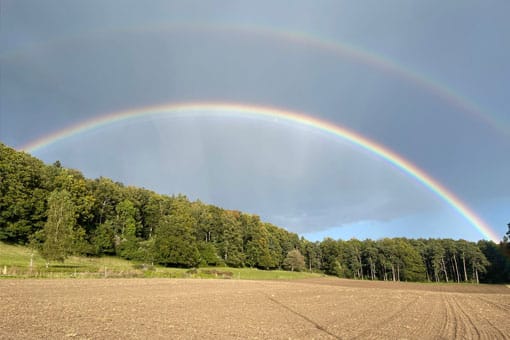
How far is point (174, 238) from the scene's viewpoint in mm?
86562

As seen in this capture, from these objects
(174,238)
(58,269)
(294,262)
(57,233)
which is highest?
(174,238)

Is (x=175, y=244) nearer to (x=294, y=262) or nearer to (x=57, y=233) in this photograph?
(x=57, y=233)

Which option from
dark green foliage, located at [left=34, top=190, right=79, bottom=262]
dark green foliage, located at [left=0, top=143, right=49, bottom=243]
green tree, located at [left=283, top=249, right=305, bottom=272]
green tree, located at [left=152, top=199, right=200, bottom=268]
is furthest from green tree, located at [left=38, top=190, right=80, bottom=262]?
green tree, located at [left=283, top=249, right=305, bottom=272]

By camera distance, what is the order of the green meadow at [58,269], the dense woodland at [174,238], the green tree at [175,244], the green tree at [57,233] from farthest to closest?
the green tree at [175,244] < the dense woodland at [174,238] < the green tree at [57,233] < the green meadow at [58,269]

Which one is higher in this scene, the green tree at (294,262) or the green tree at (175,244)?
the green tree at (175,244)

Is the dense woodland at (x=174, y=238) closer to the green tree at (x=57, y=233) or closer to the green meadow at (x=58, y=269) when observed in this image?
the green tree at (x=57, y=233)

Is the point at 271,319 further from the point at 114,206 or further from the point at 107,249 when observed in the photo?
the point at 114,206

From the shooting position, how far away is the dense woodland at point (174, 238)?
225 feet

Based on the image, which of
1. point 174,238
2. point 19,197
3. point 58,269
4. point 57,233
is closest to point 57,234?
point 57,233

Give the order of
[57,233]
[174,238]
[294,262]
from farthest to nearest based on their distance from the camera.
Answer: [294,262]
[174,238]
[57,233]

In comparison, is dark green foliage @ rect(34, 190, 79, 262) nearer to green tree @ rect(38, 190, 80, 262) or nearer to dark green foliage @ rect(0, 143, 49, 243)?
green tree @ rect(38, 190, 80, 262)

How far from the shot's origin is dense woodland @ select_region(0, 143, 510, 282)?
6844cm

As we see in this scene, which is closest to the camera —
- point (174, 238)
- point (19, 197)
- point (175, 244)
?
point (19, 197)

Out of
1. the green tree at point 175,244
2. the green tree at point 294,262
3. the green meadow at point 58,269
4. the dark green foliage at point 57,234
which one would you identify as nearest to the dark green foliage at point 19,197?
the green meadow at point 58,269
